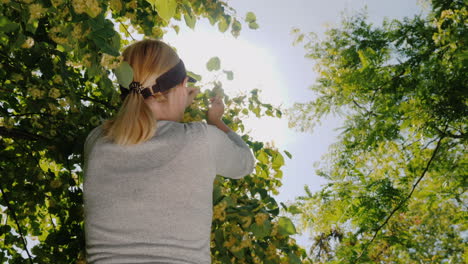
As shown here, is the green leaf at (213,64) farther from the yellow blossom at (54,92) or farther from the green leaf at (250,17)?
the yellow blossom at (54,92)

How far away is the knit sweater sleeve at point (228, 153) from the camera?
1.17m

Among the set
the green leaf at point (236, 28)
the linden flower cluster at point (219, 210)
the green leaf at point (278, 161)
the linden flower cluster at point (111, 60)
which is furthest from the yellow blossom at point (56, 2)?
the green leaf at point (278, 161)

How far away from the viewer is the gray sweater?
1.01 metres

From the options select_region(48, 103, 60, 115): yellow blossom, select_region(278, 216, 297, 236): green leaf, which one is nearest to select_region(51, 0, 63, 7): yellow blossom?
select_region(48, 103, 60, 115): yellow blossom

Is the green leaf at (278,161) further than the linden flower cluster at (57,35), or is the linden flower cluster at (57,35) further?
the green leaf at (278,161)

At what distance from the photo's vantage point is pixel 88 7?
1.15 m

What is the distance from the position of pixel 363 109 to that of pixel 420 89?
57.9 inches

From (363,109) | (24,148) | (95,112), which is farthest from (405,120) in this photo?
(24,148)

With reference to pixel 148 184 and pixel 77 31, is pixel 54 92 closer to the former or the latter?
pixel 77 31

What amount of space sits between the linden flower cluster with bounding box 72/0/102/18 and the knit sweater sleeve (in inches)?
18.7

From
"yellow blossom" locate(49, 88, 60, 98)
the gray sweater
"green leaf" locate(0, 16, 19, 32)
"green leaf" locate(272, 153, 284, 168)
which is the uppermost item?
"yellow blossom" locate(49, 88, 60, 98)

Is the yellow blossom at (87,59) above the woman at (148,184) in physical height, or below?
above

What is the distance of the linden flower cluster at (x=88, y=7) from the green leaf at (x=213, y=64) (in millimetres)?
733

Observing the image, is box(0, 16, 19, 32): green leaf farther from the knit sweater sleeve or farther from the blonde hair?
the knit sweater sleeve
